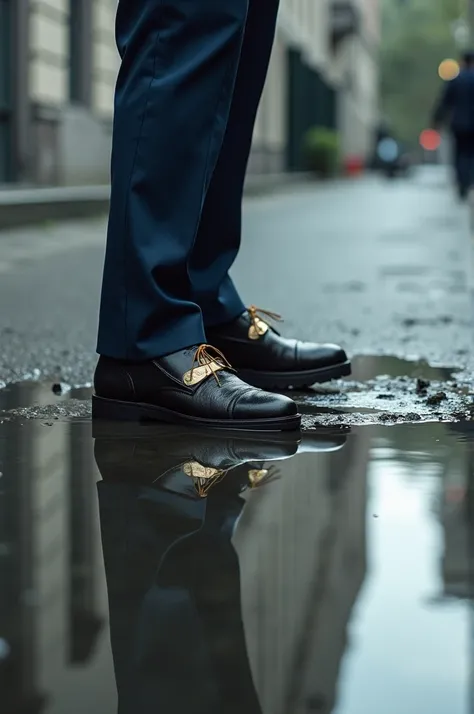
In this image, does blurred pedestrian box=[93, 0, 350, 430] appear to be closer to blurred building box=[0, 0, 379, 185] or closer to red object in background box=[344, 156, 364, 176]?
blurred building box=[0, 0, 379, 185]

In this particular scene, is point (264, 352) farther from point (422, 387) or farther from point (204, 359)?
point (204, 359)

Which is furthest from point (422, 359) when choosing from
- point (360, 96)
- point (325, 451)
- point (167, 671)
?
point (360, 96)

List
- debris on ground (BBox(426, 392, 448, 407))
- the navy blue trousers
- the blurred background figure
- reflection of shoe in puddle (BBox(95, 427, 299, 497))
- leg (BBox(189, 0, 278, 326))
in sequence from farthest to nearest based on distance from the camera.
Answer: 1. the blurred background figure
2. leg (BBox(189, 0, 278, 326))
3. debris on ground (BBox(426, 392, 448, 407))
4. the navy blue trousers
5. reflection of shoe in puddle (BBox(95, 427, 299, 497))

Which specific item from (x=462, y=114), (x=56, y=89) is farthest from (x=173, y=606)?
(x=462, y=114)

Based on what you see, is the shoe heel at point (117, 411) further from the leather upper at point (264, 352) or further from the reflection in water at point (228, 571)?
the leather upper at point (264, 352)

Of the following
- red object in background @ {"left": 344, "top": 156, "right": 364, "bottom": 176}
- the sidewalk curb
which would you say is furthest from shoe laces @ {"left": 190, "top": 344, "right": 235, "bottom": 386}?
red object in background @ {"left": 344, "top": 156, "right": 364, "bottom": 176}

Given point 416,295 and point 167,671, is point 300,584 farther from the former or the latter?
point 416,295

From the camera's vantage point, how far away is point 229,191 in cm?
263

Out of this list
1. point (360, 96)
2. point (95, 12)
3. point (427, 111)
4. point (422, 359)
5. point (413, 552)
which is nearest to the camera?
point (413, 552)

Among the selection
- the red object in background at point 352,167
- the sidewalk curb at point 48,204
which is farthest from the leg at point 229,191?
the red object in background at point 352,167

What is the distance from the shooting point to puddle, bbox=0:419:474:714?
3.65 feet

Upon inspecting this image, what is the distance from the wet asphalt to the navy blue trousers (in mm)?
242

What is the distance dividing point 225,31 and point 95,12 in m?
12.8

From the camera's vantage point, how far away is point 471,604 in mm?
1291
